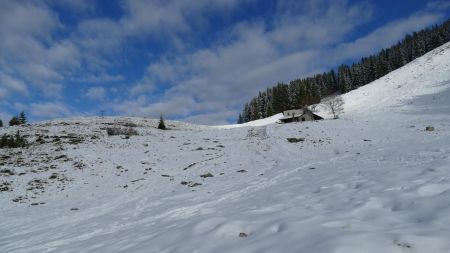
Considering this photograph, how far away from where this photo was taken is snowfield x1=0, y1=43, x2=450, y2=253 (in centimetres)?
651

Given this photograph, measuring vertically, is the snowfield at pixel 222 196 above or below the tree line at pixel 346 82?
below

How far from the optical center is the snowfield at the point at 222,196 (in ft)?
21.4

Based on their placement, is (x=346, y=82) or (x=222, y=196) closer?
(x=222, y=196)

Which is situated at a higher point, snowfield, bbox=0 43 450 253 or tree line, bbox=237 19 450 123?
tree line, bbox=237 19 450 123

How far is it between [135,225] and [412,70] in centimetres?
11485

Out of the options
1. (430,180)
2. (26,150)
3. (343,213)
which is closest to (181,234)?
(343,213)

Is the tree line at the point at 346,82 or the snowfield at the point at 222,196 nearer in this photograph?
the snowfield at the point at 222,196

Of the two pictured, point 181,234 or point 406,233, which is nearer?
point 406,233

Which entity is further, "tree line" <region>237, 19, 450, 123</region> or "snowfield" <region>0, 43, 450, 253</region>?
"tree line" <region>237, 19, 450, 123</region>

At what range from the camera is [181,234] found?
862cm

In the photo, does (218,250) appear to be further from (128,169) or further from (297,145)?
(297,145)

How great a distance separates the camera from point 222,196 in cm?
1571

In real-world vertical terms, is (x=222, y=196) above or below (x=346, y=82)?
below

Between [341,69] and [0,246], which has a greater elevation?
[341,69]
